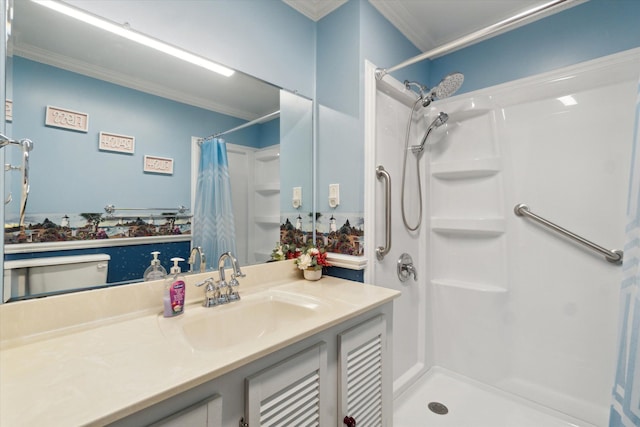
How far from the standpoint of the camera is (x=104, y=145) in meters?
1.03

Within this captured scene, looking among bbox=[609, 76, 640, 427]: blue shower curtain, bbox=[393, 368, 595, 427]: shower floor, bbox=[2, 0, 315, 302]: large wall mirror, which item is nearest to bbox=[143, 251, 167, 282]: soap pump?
bbox=[2, 0, 315, 302]: large wall mirror

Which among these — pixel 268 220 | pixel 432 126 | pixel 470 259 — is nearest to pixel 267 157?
pixel 268 220

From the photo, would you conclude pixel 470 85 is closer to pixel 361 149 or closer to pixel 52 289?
pixel 361 149

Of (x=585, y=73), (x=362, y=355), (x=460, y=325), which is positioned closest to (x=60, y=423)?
(x=362, y=355)

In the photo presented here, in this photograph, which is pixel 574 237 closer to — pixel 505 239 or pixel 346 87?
pixel 505 239

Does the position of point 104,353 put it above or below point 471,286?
above

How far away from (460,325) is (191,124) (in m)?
2.14

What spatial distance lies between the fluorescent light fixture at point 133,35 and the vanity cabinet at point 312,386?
4.21 feet

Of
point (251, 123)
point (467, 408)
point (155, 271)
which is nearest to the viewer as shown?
point (155, 271)

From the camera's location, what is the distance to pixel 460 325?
1.99 meters

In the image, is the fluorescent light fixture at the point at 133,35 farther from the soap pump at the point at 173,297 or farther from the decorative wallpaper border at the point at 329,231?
the soap pump at the point at 173,297

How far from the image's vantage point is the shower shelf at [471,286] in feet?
6.09

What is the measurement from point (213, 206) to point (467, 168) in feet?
5.54

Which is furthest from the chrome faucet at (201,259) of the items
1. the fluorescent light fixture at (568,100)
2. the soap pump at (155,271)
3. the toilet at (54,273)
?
the fluorescent light fixture at (568,100)
